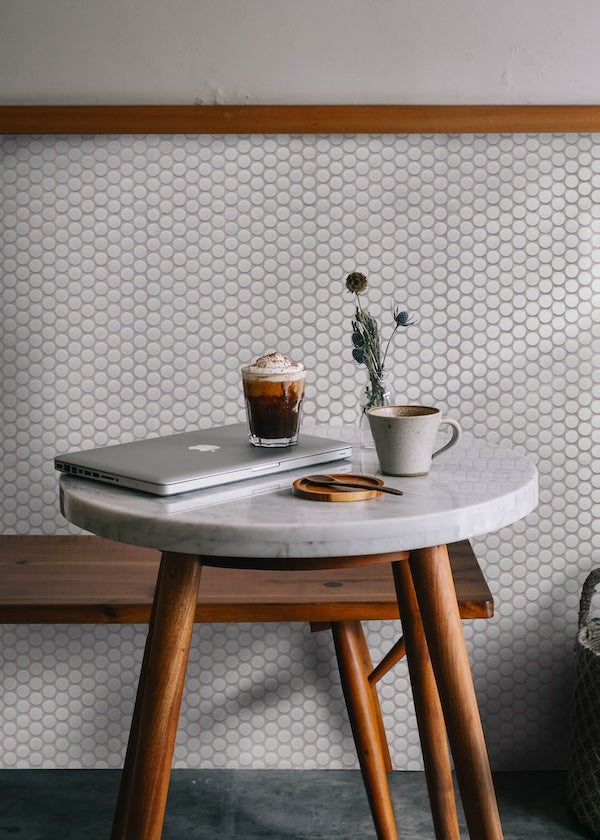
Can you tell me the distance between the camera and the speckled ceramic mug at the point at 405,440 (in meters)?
1.14

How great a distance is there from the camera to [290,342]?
1999 mm

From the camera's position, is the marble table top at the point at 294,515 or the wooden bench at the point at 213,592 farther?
the wooden bench at the point at 213,592

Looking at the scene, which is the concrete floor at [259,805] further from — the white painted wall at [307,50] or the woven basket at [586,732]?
the white painted wall at [307,50]

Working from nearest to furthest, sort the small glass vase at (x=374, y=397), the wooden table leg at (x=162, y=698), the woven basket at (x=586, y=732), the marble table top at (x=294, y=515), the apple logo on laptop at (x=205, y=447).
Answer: the marble table top at (x=294, y=515) → the wooden table leg at (x=162, y=698) → the apple logo on laptop at (x=205, y=447) → the small glass vase at (x=374, y=397) → the woven basket at (x=586, y=732)

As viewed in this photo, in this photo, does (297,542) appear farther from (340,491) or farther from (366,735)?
(366,735)

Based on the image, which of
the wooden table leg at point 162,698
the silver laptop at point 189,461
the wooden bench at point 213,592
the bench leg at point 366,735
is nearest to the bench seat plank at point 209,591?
the wooden bench at point 213,592

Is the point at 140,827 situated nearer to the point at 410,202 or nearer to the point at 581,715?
the point at 581,715

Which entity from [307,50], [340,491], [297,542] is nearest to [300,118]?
[307,50]

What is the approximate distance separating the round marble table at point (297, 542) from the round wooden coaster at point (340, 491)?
0.4 inches

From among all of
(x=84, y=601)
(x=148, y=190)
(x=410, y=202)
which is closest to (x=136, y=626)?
(x=84, y=601)

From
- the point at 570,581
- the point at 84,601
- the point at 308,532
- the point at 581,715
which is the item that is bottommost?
the point at 581,715

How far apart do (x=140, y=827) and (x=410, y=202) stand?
136cm

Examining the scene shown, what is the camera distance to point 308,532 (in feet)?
3.14

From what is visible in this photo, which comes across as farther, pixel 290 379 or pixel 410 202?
pixel 410 202
